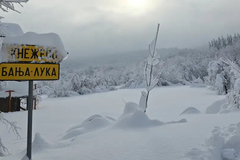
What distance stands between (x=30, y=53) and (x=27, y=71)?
0.34 meters

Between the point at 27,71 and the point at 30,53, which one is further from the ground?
the point at 30,53

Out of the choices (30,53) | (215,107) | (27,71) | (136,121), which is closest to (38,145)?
(27,71)

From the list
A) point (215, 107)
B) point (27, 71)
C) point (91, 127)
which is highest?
point (27, 71)

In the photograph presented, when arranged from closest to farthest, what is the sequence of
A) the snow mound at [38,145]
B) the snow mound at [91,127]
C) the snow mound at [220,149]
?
the snow mound at [220,149] → the snow mound at [38,145] → the snow mound at [91,127]

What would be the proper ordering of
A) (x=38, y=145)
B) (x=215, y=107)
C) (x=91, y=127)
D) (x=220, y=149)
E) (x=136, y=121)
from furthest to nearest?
(x=215, y=107)
(x=91, y=127)
(x=136, y=121)
(x=38, y=145)
(x=220, y=149)

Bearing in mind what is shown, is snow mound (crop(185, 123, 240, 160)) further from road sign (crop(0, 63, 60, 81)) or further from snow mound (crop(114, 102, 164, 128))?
road sign (crop(0, 63, 60, 81))

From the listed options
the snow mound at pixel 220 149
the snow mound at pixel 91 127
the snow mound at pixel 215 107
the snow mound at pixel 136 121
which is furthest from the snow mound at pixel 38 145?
the snow mound at pixel 215 107

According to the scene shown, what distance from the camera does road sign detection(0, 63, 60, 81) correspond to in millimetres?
3436

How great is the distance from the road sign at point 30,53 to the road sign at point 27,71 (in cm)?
9

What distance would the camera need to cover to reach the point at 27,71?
3.59 metres

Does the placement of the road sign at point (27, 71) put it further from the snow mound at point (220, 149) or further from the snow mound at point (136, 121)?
the snow mound at point (220, 149)

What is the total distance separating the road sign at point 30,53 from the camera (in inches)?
138

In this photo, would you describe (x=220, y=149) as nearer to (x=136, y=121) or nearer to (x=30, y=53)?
(x=136, y=121)

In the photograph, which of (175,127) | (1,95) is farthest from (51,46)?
(1,95)
